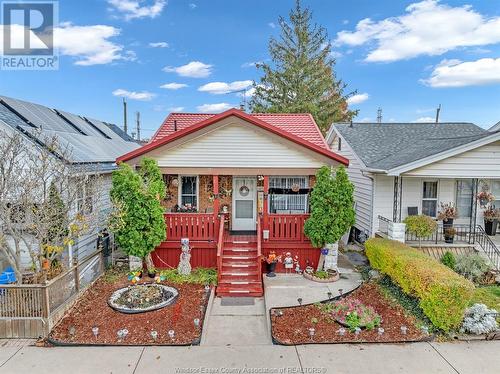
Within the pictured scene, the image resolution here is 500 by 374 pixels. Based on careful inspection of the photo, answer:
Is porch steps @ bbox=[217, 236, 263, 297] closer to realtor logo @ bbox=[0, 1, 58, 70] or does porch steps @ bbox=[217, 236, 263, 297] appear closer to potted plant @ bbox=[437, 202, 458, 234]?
potted plant @ bbox=[437, 202, 458, 234]

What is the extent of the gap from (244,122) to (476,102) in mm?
24785

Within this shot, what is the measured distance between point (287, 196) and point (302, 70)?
2063 centimetres

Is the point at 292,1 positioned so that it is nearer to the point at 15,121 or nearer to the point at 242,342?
the point at 15,121

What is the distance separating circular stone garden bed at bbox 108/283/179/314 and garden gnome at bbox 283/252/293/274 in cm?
356

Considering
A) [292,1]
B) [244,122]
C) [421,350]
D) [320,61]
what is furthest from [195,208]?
[292,1]

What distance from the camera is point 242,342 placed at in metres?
6.74

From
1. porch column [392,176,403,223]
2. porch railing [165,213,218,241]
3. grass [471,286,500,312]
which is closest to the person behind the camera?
grass [471,286,500,312]

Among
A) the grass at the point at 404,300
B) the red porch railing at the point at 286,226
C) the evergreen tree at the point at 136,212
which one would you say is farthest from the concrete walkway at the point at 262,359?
the red porch railing at the point at 286,226

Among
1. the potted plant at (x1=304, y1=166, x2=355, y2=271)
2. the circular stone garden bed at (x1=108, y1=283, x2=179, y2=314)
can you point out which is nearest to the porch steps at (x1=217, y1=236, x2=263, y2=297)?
the circular stone garden bed at (x1=108, y1=283, x2=179, y2=314)

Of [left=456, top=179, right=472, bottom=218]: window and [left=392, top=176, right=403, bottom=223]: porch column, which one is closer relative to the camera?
[left=392, top=176, right=403, bottom=223]: porch column

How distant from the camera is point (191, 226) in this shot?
1084 cm

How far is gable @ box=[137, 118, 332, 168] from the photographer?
10.9 m

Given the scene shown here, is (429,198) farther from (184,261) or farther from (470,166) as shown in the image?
(184,261)

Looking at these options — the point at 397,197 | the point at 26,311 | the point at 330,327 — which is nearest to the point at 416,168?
the point at 397,197
